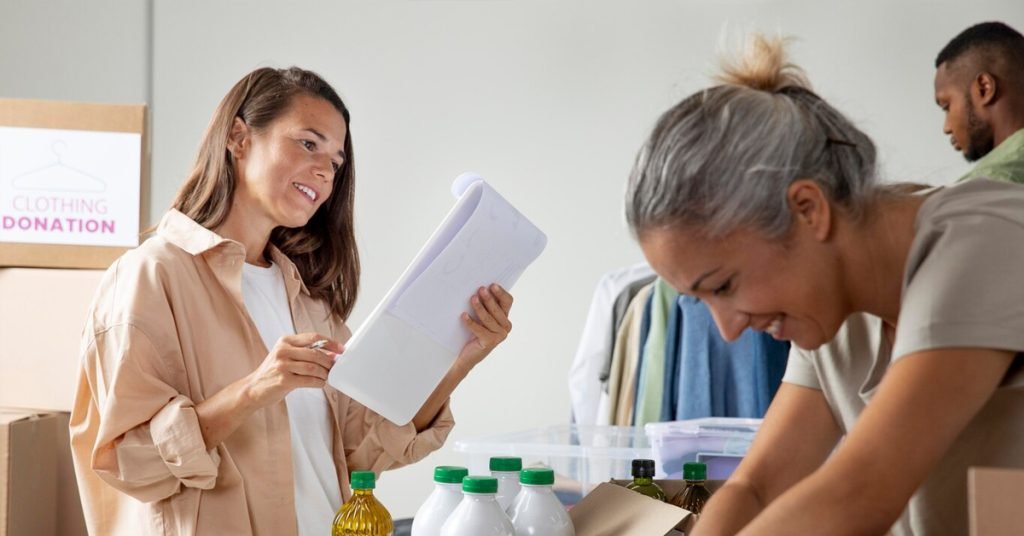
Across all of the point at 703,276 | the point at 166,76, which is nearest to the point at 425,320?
the point at 703,276

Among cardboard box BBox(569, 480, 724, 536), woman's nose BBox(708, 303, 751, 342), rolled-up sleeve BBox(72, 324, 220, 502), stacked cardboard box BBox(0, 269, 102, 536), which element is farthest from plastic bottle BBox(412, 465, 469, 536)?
stacked cardboard box BBox(0, 269, 102, 536)

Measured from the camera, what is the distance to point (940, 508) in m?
1.06

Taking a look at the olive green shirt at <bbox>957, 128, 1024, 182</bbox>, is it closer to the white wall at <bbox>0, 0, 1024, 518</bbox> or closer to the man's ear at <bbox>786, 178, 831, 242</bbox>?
the man's ear at <bbox>786, 178, 831, 242</bbox>

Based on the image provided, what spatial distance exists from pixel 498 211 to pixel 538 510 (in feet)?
1.49

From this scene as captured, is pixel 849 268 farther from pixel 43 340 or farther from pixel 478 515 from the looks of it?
pixel 43 340

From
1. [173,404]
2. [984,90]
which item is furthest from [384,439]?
[984,90]

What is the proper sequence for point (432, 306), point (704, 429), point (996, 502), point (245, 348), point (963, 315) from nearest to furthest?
point (996, 502) < point (963, 315) < point (432, 306) < point (245, 348) < point (704, 429)

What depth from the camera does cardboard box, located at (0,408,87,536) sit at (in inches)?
76.5

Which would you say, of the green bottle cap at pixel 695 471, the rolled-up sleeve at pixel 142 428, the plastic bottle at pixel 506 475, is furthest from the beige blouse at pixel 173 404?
the green bottle cap at pixel 695 471

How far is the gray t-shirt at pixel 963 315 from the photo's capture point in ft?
3.01

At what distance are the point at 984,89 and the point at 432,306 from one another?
166 cm

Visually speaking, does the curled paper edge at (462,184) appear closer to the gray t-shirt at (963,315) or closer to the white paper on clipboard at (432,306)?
the white paper on clipboard at (432,306)

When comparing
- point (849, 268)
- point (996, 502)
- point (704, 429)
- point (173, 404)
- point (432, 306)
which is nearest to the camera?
point (996, 502)

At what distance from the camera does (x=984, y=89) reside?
8.53 feet
